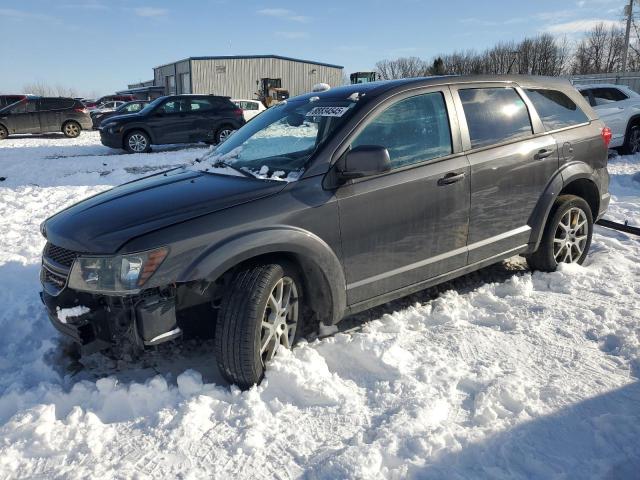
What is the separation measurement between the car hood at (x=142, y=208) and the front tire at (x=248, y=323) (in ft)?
1.46

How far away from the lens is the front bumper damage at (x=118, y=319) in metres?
2.71

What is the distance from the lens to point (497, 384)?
2.90 meters

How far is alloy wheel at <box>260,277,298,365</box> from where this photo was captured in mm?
3033

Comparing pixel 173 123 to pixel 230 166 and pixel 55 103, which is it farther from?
pixel 230 166

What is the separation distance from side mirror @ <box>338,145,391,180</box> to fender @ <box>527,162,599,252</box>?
1.80 m

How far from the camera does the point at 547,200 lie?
4.31 m

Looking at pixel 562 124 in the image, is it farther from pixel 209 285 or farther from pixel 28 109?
pixel 28 109

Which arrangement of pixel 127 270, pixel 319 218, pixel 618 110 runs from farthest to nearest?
pixel 618 110, pixel 319 218, pixel 127 270

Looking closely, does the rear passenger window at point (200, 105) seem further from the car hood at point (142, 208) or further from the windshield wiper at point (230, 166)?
the car hood at point (142, 208)

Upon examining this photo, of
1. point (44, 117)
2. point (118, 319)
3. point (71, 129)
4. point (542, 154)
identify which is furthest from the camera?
point (71, 129)

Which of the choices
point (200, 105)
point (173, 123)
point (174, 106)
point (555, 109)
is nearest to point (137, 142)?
point (173, 123)

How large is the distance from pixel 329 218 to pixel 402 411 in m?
1.17

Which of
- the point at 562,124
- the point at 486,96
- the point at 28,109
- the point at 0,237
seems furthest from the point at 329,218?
the point at 28,109

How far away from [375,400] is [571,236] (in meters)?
2.82
